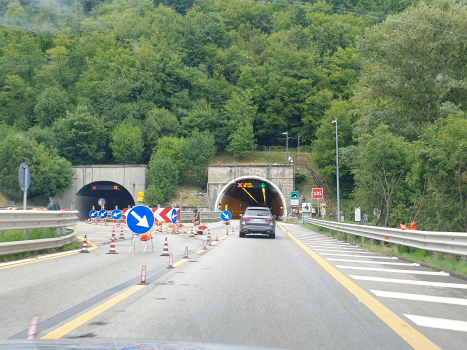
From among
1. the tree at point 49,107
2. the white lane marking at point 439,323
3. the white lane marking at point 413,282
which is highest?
the tree at point 49,107

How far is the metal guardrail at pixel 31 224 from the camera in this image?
10633 mm

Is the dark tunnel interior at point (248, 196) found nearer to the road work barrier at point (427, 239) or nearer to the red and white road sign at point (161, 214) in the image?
the red and white road sign at point (161, 214)

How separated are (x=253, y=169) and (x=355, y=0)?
69.8 m

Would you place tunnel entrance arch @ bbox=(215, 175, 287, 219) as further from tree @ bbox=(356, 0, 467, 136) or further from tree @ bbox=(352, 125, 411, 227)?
tree @ bbox=(356, 0, 467, 136)

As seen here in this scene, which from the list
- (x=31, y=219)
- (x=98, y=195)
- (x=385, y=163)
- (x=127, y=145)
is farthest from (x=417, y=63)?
(x=127, y=145)

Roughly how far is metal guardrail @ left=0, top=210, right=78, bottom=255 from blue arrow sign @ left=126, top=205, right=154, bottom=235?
2082mm

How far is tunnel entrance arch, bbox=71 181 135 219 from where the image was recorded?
6719 cm

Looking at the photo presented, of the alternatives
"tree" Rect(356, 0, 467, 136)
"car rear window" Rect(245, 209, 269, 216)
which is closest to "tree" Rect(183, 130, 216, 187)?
"tree" Rect(356, 0, 467, 136)

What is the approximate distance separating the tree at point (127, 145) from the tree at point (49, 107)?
44.4 ft

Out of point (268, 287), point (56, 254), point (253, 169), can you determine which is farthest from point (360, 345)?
point (253, 169)

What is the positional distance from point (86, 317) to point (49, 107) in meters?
86.6

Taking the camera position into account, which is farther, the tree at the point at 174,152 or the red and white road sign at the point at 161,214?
the tree at the point at 174,152

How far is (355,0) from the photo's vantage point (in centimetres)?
11231

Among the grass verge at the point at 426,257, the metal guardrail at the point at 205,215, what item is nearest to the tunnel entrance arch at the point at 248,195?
the metal guardrail at the point at 205,215
